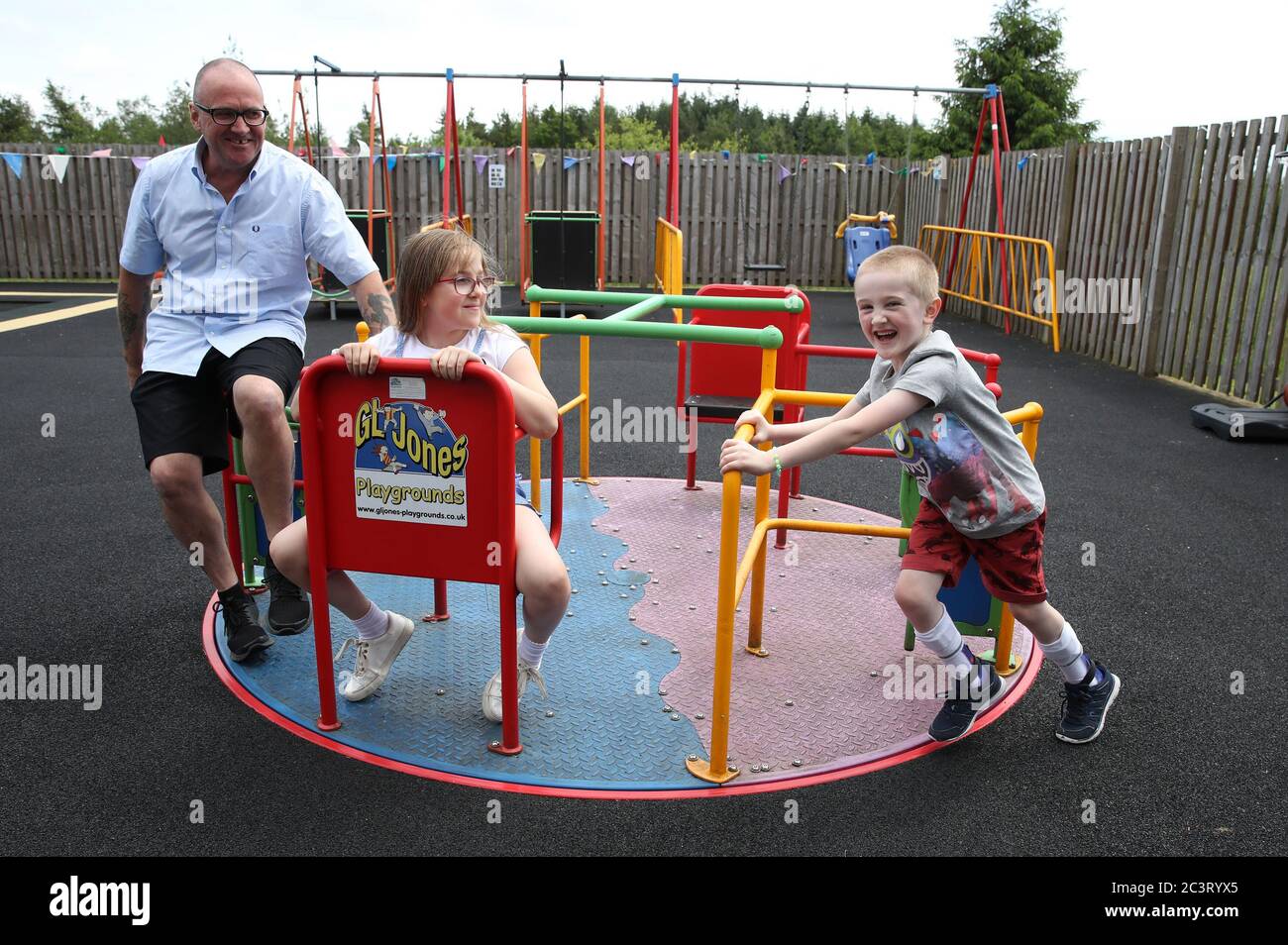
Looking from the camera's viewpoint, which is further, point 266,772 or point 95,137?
point 95,137

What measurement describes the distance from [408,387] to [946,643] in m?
1.51

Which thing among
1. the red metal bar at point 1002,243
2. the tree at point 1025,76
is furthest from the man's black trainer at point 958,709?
the tree at point 1025,76

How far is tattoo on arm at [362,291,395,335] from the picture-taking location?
3049 millimetres

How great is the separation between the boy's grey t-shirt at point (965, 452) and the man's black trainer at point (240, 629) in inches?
78.1

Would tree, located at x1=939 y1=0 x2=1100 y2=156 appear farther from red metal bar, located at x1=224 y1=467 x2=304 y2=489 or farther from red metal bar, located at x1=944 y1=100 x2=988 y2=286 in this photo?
red metal bar, located at x1=224 y1=467 x2=304 y2=489

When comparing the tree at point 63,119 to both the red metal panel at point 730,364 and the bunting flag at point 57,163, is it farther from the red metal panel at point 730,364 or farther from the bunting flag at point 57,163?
the red metal panel at point 730,364

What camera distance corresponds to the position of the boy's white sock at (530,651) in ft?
8.79

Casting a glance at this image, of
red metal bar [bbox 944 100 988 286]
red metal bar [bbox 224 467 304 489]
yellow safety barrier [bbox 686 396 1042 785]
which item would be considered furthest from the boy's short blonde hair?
red metal bar [bbox 944 100 988 286]

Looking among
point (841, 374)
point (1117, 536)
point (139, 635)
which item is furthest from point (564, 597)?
point (841, 374)

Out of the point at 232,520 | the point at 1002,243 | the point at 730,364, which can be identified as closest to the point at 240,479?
the point at 232,520
